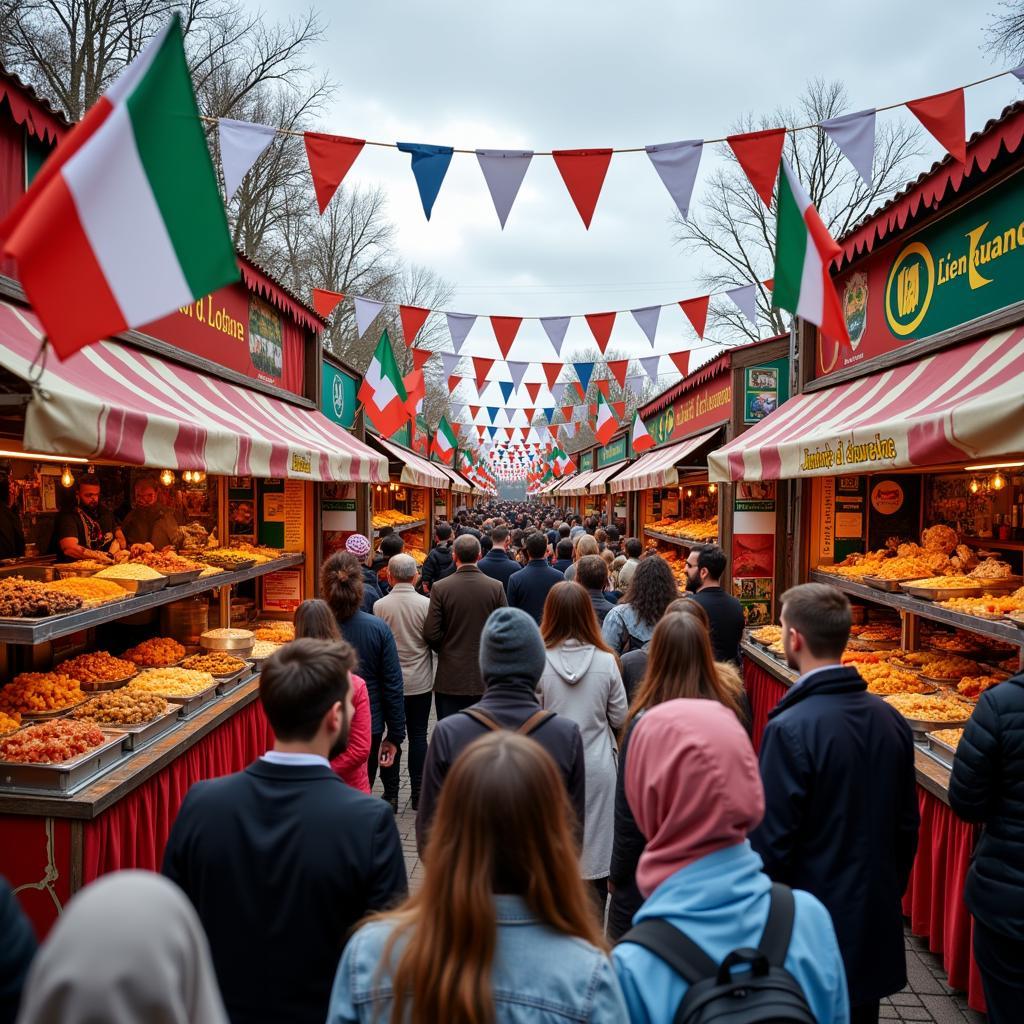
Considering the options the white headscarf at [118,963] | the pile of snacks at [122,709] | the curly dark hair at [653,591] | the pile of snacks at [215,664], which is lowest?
the pile of snacks at [215,664]

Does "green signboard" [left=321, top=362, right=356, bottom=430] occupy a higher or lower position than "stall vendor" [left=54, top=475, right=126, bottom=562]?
higher

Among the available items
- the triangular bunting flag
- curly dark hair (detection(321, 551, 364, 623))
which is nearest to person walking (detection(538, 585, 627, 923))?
curly dark hair (detection(321, 551, 364, 623))

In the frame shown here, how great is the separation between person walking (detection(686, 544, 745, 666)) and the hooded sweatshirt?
5.48ft

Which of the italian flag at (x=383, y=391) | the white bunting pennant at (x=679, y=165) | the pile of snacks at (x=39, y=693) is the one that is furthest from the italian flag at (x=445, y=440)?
the pile of snacks at (x=39, y=693)

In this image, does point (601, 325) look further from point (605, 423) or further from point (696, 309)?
point (605, 423)

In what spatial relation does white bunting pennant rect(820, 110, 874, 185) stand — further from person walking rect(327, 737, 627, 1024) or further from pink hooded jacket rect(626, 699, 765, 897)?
person walking rect(327, 737, 627, 1024)

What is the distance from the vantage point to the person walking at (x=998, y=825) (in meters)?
2.71

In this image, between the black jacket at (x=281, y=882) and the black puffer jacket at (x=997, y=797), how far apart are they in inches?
88.5

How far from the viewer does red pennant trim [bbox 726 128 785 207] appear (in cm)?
599

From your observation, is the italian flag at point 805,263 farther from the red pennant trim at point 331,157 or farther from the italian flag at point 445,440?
the italian flag at point 445,440

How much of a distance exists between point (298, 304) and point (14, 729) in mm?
6443

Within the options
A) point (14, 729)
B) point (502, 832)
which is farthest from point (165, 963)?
point (14, 729)

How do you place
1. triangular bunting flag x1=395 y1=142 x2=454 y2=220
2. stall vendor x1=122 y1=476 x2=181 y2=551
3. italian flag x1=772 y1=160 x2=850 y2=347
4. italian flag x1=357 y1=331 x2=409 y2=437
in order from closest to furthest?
italian flag x1=772 y1=160 x2=850 y2=347 < triangular bunting flag x1=395 y1=142 x2=454 y2=220 < stall vendor x1=122 y1=476 x2=181 y2=551 < italian flag x1=357 y1=331 x2=409 y2=437

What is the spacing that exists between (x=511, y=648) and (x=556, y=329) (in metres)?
10.7
